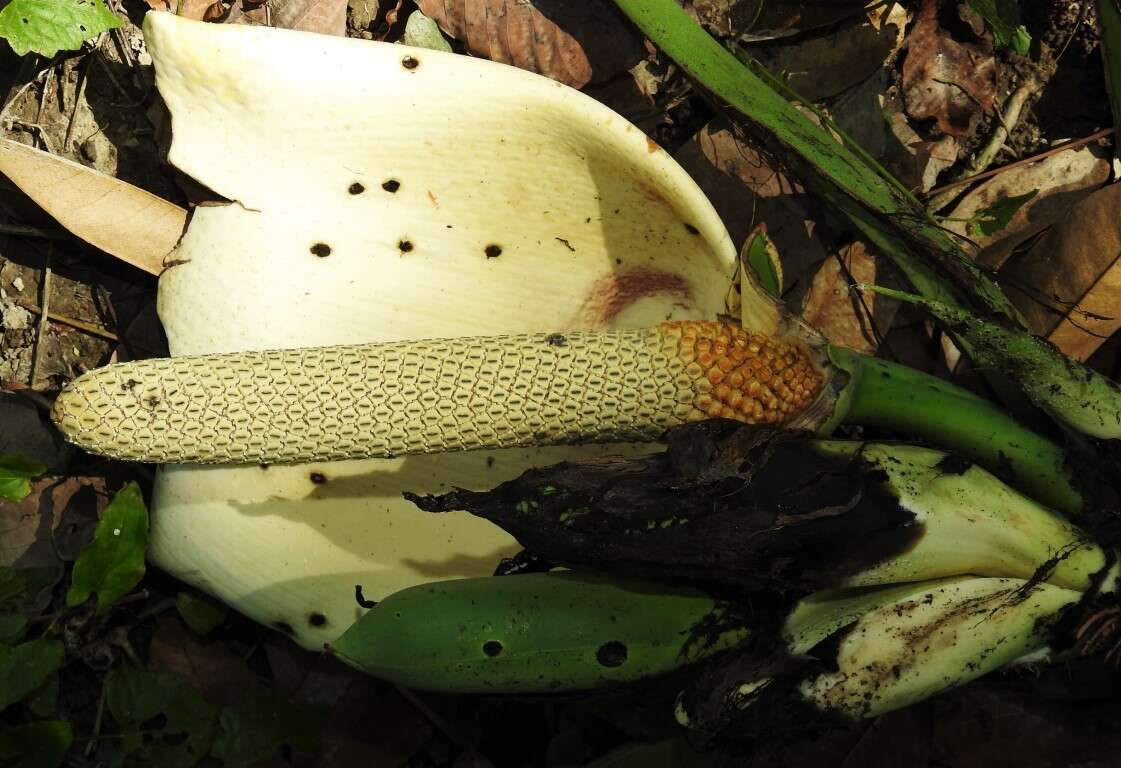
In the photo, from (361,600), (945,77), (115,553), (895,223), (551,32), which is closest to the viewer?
(895,223)

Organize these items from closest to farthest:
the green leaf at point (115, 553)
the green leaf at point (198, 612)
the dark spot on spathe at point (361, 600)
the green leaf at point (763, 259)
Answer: the green leaf at point (763, 259) → the dark spot on spathe at point (361, 600) → the green leaf at point (115, 553) → the green leaf at point (198, 612)

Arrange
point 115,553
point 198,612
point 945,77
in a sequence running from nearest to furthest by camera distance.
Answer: point 115,553 → point 198,612 → point 945,77

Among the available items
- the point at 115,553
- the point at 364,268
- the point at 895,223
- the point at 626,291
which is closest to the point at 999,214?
the point at 895,223

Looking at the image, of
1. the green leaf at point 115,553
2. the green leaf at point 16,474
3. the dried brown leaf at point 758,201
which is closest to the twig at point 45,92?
the green leaf at point 16,474

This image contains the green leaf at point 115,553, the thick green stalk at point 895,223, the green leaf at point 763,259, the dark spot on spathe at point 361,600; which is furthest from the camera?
the green leaf at point 115,553

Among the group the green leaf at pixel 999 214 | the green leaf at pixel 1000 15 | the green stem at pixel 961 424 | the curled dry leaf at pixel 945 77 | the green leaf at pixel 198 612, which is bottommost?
the green leaf at pixel 198 612

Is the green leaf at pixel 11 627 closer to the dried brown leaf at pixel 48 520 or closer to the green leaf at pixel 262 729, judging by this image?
the dried brown leaf at pixel 48 520

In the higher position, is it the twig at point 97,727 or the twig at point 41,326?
the twig at point 41,326

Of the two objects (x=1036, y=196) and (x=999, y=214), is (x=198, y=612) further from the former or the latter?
(x=1036, y=196)
